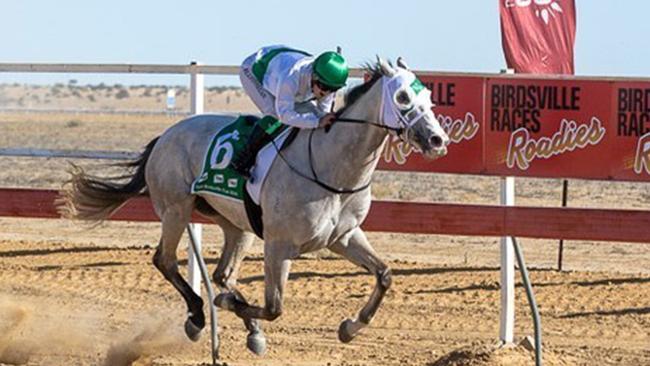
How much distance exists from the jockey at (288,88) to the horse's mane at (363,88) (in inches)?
3.2

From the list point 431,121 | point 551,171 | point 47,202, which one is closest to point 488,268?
point 551,171

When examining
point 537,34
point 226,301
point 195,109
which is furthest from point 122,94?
point 226,301

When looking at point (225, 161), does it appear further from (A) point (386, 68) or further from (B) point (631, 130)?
(B) point (631, 130)

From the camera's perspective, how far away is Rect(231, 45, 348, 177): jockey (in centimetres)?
930

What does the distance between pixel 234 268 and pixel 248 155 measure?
1.25m

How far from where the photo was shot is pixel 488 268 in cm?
1477

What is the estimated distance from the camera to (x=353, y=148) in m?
9.18

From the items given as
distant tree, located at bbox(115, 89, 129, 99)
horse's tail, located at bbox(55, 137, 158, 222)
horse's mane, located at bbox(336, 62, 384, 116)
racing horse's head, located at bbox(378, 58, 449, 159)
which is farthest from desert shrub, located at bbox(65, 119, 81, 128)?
distant tree, located at bbox(115, 89, 129, 99)

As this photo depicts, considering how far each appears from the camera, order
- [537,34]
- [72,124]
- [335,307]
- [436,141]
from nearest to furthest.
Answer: [436,141] < [537,34] < [335,307] < [72,124]

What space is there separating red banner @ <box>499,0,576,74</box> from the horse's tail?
2812mm

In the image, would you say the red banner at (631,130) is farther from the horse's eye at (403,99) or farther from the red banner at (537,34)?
the horse's eye at (403,99)

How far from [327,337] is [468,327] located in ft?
3.87

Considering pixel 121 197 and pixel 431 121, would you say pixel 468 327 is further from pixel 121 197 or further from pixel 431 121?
pixel 431 121

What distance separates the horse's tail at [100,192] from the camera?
11.2 m
